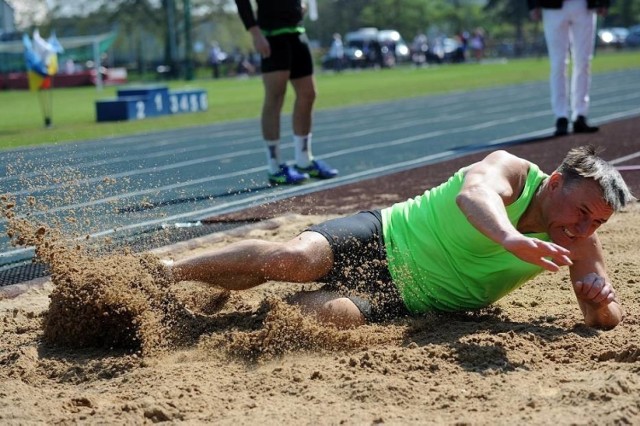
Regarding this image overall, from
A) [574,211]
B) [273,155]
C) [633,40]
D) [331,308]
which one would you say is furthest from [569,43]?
[633,40]

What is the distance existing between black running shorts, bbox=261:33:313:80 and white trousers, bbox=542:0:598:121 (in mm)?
3873

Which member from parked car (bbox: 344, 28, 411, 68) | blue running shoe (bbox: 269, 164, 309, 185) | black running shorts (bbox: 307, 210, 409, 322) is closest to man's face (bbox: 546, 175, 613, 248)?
black running shorts (bbox: 307, 210, 409, 322)

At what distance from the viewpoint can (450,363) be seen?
11.8ft

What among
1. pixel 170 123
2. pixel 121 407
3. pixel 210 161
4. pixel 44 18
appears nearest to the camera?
pixel 121 407

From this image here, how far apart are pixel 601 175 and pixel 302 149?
5.41 metres

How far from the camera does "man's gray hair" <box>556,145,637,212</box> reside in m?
3.68

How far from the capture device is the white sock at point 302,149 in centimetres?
888

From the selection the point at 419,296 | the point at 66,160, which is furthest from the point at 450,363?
the point at 66,160

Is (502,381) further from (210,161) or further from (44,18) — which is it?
(44,18)

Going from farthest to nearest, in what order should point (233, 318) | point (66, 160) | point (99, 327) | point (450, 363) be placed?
point (66, 160)
point (233, 318)
point (99, 327)
point (450, 363)

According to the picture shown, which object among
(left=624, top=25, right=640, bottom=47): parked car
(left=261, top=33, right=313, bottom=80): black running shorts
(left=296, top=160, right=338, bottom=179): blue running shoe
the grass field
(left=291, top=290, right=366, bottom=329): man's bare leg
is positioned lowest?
(left=624, top=25, right=640, bottom=47): parked car

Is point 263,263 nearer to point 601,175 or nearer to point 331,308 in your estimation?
point 331,308

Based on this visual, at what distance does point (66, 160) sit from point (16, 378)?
215 centimetres

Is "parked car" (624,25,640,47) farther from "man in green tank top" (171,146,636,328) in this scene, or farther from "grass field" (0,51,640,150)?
"man in green tank top" (171,146,636,328)
